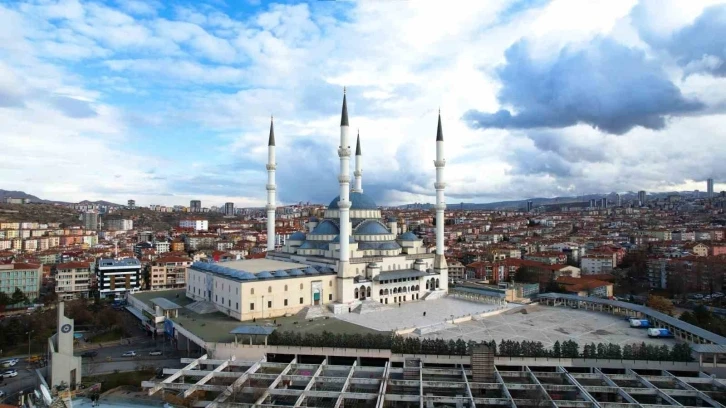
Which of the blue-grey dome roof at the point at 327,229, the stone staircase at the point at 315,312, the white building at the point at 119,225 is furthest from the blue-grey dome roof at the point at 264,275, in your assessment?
the white building at the point at 119,225

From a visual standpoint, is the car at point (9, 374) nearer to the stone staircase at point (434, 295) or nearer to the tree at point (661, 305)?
the stone staircase at point (434, 295)

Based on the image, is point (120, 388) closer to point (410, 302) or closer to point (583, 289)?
point (410, 302)

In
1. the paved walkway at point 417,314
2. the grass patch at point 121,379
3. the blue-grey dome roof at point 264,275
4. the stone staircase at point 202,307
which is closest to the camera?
the grass patch at point 121,379

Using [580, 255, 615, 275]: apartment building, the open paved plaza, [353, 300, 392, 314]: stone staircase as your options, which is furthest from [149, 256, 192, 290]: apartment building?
[580, 255, 615, 275]: apartment building

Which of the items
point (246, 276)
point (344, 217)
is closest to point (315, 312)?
point (246, 276)

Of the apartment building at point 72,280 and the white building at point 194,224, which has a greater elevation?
the white building at point 194,224
